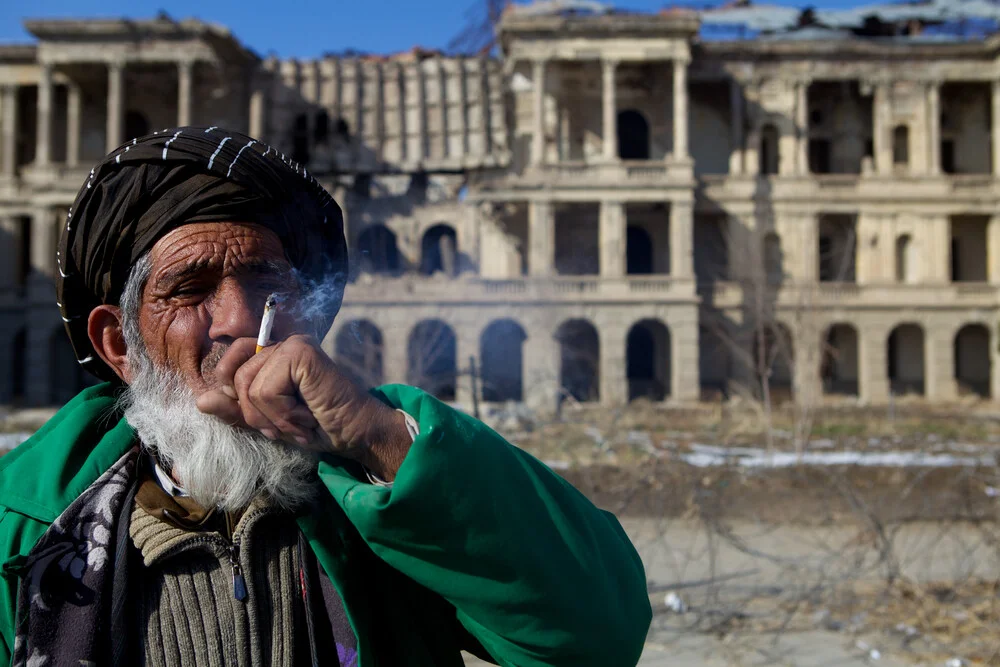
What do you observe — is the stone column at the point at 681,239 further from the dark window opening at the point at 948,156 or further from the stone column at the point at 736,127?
the dark window opening at the point at 948,156

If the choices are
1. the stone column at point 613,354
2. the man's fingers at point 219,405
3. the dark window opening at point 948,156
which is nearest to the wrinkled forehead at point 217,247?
the man's fingers at point 219,405

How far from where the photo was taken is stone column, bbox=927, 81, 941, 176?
32.1 m

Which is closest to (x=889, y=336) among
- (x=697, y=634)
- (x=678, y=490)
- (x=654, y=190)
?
(x=654, y=190)

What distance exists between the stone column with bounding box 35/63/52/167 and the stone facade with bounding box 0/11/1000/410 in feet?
0.28

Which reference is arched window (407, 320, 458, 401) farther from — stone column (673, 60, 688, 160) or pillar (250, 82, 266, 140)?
pillar (250, 82, 266, 140)

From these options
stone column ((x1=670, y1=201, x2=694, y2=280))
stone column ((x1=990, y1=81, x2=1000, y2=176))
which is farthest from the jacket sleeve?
stone column ((x1=990, y1=81, x2=1000, y2=176))

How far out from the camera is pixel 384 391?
138 centimetres

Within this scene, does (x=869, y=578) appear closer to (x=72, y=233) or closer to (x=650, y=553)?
(x=650, y=553)

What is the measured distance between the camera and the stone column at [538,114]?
30.1 metres

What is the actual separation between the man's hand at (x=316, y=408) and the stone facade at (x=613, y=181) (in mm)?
26001

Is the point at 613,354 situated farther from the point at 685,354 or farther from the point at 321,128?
the point at 321,128

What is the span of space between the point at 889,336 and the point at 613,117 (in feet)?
50.4

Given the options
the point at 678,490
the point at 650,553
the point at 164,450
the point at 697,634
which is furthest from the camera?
the point at 678,490

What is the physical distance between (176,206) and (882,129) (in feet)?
117
